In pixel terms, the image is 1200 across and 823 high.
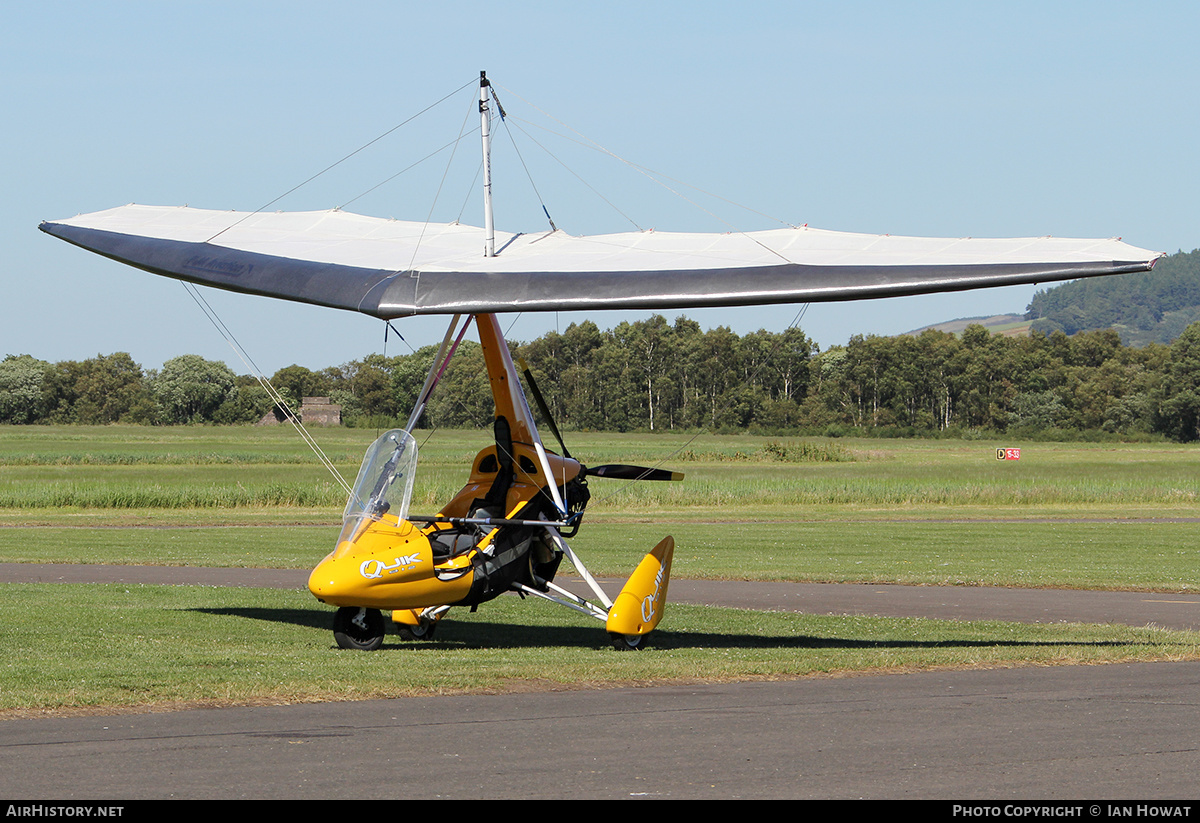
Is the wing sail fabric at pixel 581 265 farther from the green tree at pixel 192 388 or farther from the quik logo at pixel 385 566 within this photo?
the green tree at pixel 192 388

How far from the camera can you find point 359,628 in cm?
1502

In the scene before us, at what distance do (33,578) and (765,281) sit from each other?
55.5 ft

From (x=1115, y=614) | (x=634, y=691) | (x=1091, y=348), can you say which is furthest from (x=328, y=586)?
(x=1091, y=348)

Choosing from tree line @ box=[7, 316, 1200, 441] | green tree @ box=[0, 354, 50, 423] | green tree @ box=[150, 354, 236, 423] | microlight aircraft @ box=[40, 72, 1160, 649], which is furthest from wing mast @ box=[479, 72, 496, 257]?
green tree @ box=[0, 354, 50, 423]

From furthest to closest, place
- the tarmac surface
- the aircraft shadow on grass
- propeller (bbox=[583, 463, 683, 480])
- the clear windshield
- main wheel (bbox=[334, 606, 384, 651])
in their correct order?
the aircraft shadow on grass, propeller (bbox=[583, 463, 683, 480]), main wheel (bbox=[334, 606, 384, 651]), the clear windshield, the tarmac surface

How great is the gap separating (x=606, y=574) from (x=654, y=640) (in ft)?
30.1

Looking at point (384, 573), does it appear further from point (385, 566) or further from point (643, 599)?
point (643, 599)

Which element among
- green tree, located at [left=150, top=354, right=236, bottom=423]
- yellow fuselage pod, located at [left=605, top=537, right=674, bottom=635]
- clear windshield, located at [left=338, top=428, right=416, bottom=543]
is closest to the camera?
clear windshield, located at [left=338, top=428, right=416, bottom=543]

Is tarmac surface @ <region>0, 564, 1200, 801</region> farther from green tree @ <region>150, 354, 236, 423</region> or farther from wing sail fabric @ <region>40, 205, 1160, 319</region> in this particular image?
green tree @ <region>150, 354, 236, 423</region>

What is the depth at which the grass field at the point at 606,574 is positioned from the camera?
13.1 metres

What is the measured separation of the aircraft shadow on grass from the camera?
16.0 m

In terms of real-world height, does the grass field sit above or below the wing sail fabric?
below

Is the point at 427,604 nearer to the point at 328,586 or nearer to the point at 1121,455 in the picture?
the point at 328,586

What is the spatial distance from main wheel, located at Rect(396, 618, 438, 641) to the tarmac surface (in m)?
Answer: 4.54
